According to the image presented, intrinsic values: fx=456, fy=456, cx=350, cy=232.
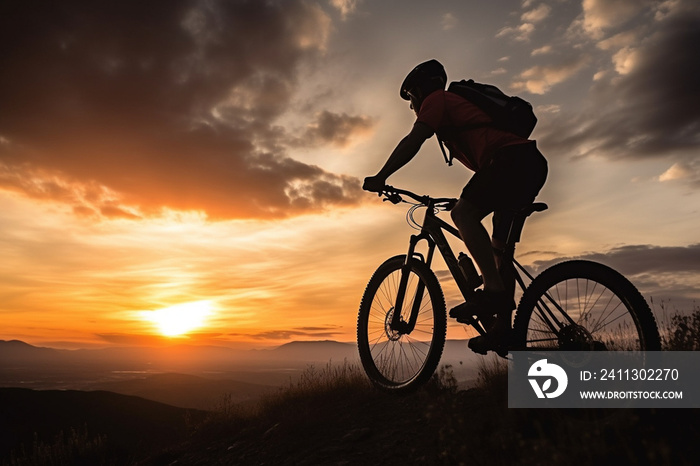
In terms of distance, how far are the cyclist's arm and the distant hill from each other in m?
40.1

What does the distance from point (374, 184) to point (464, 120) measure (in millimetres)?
1094

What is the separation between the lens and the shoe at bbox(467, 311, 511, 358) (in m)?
4.03

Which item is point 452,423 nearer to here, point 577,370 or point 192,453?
point 577,370

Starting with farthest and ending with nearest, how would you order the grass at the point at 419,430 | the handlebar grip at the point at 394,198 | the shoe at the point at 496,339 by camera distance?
the handlebar grip at the point at 394,198 → the shoe at the point at 496,339 → the grass at the point at 419,430

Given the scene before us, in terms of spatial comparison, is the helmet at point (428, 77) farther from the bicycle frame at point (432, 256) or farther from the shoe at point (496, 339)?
the shoe at point (496, 339)

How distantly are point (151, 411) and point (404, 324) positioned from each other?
203 ft

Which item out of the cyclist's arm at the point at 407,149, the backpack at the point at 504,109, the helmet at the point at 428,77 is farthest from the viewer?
the helmet at the point at 428,77

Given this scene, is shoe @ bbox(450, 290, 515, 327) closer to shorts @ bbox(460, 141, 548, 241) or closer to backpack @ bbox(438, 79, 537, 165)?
shorts @ bbox(460, 141, 548, 241)

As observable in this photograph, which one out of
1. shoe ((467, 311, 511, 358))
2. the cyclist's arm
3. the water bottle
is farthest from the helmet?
shoe ((467, 311, 511, 358))

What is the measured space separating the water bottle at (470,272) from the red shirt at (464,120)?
0.91 m

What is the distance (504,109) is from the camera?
164 inches

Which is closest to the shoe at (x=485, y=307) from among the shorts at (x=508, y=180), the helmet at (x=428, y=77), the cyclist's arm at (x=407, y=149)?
the shorts at (x=508, y=180)

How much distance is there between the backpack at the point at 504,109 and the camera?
4.15 metres

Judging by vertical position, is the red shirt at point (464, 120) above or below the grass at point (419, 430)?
above
